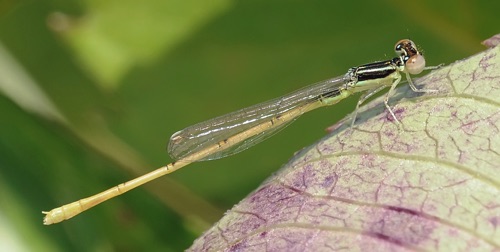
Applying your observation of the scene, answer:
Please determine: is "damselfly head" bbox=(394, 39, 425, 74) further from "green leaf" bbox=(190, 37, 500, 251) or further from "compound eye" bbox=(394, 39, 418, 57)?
"green leaf" bbox=(190, 37, 500, 251)

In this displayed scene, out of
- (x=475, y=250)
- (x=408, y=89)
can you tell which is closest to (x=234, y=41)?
(x=408, y=89)

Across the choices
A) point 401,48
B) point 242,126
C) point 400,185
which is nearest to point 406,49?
point 401,48

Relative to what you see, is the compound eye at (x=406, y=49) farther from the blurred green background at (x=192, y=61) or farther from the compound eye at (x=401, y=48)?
the blurred green background at (x=192, y=61)

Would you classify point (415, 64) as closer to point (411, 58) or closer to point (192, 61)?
point (411, 58)

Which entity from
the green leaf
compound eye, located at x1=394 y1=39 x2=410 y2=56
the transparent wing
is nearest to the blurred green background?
the transparent wing

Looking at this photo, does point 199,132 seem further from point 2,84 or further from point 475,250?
point 475,250

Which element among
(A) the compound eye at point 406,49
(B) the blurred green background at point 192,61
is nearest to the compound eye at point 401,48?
(A) the compound eye at point 406,49
